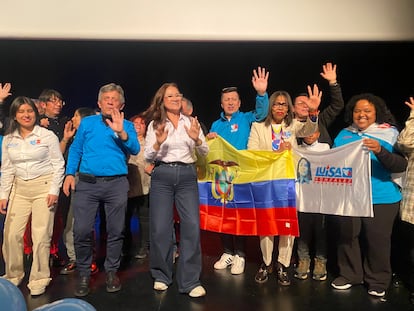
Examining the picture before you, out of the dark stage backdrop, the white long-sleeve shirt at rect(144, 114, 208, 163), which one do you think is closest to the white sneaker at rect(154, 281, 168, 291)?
the white long-sleeve shirt at rect(144, 114, 208, 163)

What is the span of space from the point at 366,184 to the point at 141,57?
3.47 meters

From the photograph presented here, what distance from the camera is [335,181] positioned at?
9.63 ft

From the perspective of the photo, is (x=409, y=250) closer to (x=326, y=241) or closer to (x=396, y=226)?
(x=396, y=226)

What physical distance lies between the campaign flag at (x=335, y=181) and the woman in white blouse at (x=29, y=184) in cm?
183

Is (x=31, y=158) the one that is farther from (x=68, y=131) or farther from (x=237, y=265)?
(x=237, y=265)

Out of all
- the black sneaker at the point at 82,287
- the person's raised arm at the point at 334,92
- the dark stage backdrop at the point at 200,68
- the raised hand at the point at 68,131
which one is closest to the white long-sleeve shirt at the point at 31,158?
the raised hand at the point at 68,131

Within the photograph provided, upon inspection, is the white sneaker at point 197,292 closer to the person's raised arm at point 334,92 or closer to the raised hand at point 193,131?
the raised hand at point 193,131

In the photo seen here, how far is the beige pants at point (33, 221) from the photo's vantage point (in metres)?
2.89

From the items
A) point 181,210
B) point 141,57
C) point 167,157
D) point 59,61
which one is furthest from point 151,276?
point 59,61

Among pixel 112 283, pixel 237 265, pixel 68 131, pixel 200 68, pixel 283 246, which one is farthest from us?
pixel 200 68

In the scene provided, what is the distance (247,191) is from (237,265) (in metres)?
0.62

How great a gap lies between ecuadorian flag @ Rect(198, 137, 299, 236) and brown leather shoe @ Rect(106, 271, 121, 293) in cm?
82

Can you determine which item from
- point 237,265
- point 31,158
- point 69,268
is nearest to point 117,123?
point 31,158

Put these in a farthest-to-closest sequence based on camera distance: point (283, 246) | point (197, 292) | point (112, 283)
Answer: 1. point (283, 246)
2. point (112, 283)
3. point (197, 292)
